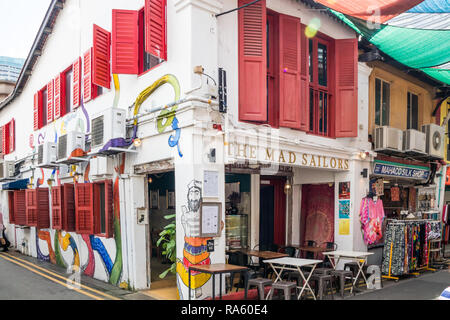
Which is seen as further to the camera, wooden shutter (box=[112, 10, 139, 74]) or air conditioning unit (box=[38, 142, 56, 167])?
air conditioning unit (box=[38, 142, 56, 167])

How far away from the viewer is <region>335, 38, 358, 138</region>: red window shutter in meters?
9.80

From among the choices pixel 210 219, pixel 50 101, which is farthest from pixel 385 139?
pixel 50 101

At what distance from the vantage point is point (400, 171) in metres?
12.1

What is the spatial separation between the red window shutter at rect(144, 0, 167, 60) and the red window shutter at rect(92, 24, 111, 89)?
2.33m

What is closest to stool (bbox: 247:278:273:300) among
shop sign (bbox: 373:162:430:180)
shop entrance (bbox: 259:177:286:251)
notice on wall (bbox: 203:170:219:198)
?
notice on wall (bbox: 203:170:219:198)

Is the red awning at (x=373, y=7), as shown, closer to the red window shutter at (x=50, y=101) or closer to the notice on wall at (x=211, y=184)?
the notice on wall at (x=211, y=184)

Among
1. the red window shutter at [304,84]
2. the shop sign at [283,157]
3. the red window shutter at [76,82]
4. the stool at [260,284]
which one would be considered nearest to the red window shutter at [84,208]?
the red window shutter at [76,82]

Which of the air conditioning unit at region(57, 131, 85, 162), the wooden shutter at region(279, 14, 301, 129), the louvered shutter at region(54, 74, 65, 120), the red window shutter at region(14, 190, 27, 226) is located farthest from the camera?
the red window shutter at region(14, 190, 27, 226)

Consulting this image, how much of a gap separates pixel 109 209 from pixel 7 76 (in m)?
14.9

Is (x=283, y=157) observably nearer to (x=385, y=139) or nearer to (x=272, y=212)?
(x=272, y=212)

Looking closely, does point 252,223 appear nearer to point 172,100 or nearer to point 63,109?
point 172,100

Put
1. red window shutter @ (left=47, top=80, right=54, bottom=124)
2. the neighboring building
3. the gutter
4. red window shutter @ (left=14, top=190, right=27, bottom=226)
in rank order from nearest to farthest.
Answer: the gutter, red window shutter @ (left=47, top=80, right=54, bottom=124), red window shutter @ (left=14, top=190, right=27, bottom=226), the neighboring building

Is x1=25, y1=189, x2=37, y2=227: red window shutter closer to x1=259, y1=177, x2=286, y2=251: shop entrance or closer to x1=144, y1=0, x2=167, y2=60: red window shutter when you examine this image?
x1=259, y1=177, x2=286, y2=251: shop entrance

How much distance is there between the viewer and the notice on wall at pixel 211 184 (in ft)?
23.3
